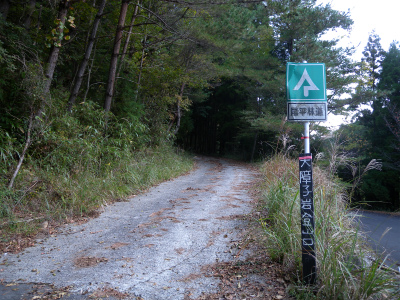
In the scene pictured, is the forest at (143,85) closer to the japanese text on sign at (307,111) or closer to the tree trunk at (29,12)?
the tree trunk at (29,12)

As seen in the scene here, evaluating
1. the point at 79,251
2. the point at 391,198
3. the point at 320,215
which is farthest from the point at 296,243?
the point at 391,198

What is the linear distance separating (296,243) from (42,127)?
5.20 metres

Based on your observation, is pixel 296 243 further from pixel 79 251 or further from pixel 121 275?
pixel 79 251

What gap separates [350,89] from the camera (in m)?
16.4

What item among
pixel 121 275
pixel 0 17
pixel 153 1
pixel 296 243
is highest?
pixel 153 1

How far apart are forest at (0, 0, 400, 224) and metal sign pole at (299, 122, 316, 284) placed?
0.85m

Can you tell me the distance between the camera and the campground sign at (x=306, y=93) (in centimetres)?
302

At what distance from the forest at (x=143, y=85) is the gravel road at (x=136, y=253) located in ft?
3.85

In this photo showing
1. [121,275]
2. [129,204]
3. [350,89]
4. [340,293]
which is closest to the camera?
[340,293]

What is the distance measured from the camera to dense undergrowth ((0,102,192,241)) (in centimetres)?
517

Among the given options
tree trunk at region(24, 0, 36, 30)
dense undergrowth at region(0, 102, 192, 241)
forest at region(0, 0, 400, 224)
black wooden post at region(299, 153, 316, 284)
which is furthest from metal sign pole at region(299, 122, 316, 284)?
tree trunk at region(24, 0, 36, 30)

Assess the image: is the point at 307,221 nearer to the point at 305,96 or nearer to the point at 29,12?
the point at 305,96

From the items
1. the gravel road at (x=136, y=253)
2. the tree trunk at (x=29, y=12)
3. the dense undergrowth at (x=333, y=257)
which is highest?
the tree trunk at (x=29, y=12)

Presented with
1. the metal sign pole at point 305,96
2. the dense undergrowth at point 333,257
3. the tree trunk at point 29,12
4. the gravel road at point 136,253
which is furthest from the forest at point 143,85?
the gravel road at point 136,253
